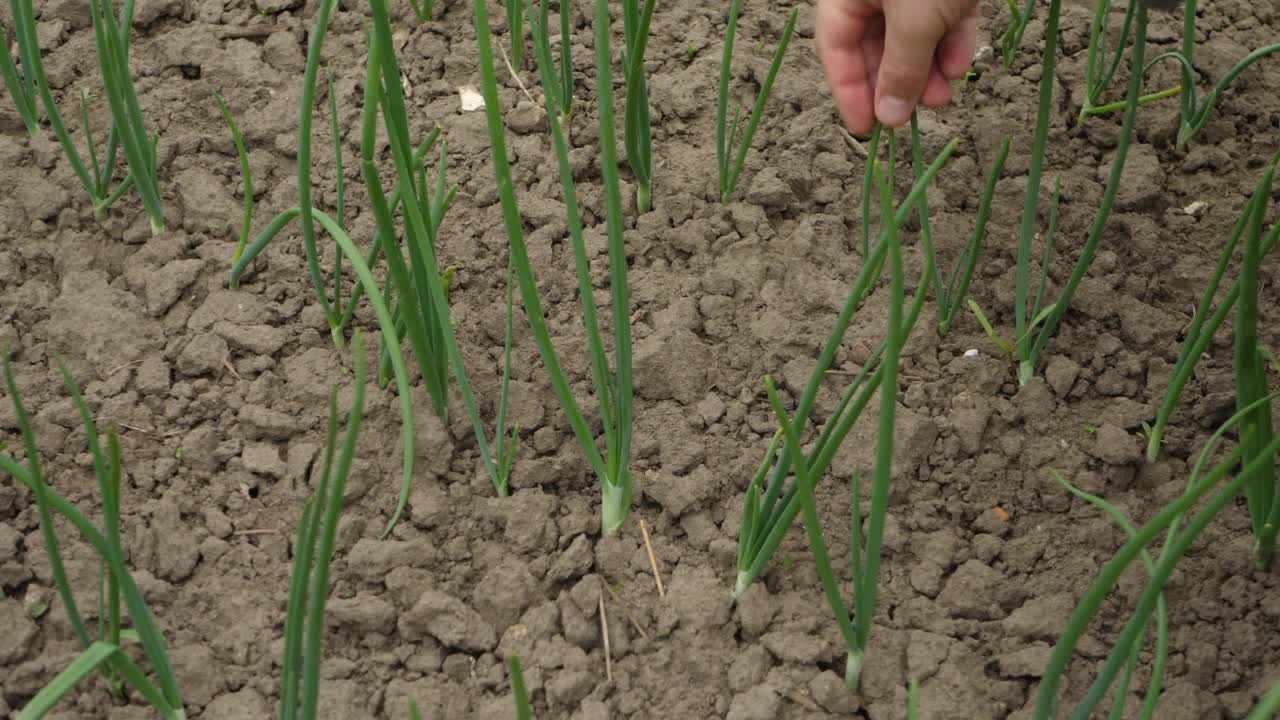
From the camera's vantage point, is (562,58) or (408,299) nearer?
(408,299)

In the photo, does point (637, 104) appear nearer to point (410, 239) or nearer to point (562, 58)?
point (562, 58)

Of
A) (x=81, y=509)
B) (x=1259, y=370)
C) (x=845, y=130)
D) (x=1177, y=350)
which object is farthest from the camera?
(x=845, y=130)

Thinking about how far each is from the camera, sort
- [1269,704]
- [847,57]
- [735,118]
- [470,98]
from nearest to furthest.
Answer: [1269,704] → [847,57] → [735,118] → [470,98]

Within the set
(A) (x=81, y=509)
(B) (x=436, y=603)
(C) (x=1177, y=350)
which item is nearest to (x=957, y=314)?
(C) (x=1177, y=350)

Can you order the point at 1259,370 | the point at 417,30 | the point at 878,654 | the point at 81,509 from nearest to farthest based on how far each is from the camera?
the point at 1259,370 < the point at 878,654 < the point at 81,509 < the point at 417,30

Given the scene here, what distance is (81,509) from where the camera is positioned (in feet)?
5.30

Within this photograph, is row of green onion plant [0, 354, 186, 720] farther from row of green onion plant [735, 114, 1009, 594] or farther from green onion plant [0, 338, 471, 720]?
row of green onion plant [735, 114, 1009, 594]

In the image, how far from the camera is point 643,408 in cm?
178

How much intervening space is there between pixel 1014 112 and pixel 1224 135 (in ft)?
1.15

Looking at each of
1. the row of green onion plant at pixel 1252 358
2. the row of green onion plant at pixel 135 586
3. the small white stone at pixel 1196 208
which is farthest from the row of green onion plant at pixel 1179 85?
the row of green onion plant at pixel 135 586

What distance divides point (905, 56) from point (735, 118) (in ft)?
1.29

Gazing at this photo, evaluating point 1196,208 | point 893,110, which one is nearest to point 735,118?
point 893,110

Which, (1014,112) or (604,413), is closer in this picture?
(604,413)

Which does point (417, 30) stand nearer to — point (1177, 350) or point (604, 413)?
point (604, 413)
